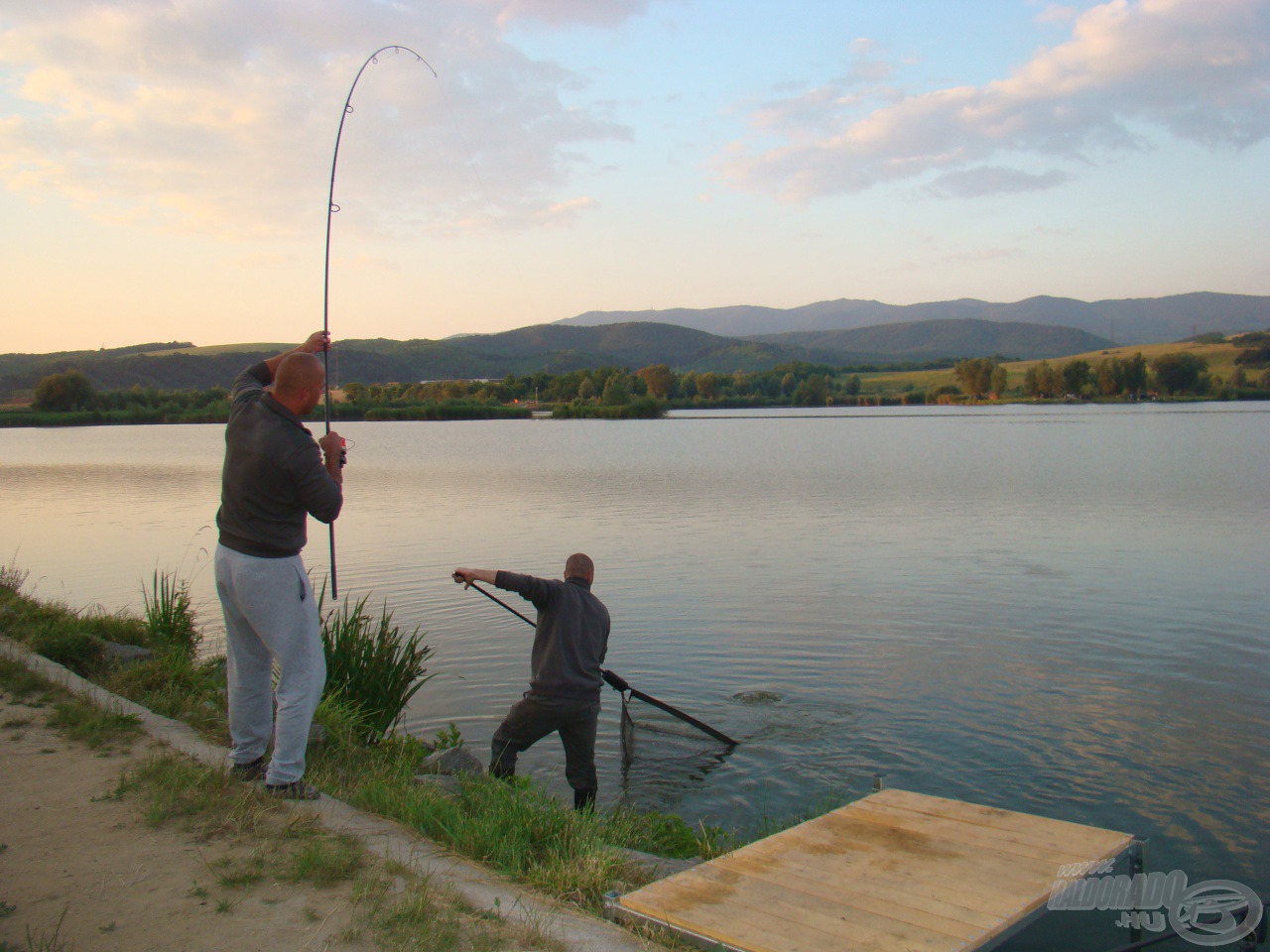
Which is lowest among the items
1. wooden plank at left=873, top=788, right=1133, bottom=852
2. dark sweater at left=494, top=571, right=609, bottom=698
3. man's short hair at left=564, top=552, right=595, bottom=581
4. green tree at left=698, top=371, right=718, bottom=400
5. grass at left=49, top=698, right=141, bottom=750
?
wooden plank at left=873, top=788, right=1133, bottom=852

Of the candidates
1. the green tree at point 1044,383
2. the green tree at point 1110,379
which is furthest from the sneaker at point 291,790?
the green tree at point 1044,383

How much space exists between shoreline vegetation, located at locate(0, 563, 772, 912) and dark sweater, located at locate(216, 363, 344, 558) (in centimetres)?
148

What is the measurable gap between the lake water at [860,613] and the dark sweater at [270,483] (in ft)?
11.5

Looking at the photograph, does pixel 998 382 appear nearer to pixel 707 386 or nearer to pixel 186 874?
pixel 707 386

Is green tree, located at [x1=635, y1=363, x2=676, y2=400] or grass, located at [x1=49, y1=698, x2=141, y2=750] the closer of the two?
grass, located at [x1=49, y1=698, x2=141, y2=750]

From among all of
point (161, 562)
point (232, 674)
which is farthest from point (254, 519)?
point (161, 562)

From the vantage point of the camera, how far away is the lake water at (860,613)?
298 inches

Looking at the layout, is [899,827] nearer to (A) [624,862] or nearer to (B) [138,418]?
(A) [624,862]

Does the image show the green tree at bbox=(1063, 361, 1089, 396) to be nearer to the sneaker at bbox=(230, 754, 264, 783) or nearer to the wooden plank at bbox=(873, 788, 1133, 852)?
the wooden plank at bbox=(873, 788, 1133, 852)

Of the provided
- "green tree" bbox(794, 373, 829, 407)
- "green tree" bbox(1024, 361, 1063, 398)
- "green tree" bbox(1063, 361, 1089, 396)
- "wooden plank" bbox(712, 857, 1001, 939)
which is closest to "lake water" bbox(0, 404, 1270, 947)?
"wooden plank" bbox(712, 857, 1001, 939)

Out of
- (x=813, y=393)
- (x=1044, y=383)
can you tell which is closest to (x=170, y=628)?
(x=813, y=393)

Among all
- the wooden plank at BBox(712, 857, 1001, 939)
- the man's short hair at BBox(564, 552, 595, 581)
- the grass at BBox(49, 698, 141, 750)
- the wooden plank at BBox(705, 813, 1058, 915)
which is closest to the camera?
the wooden plank at BBox(712, 857, 1001, 939)

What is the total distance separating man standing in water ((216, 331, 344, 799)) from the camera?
4988 mm

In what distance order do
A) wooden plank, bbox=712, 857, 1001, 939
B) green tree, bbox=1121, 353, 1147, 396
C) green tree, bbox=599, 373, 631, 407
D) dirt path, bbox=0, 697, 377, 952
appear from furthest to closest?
green tree, bbox=1121, 353, 1147, 396
green tree, bbox=599, 373, 631, 407
wooden plank, bbox=712, 857, 1001, 939
dirt path, bbox=0, 697, 377, 952
